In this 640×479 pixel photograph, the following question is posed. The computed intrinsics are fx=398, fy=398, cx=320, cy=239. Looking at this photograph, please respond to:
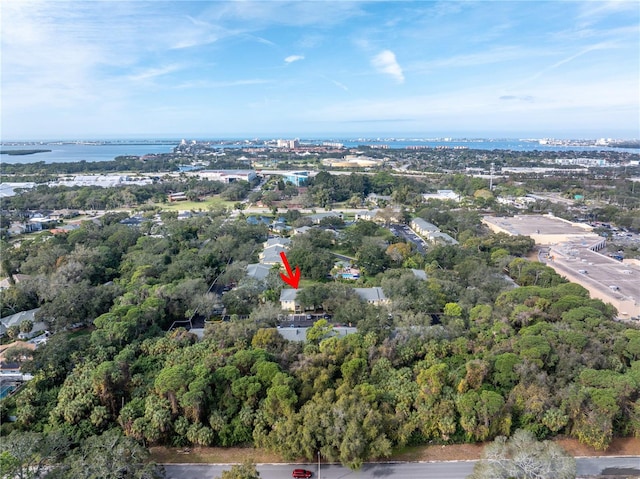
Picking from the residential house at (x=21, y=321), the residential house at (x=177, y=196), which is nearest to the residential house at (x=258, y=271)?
the residential house at (x=21, y=321)

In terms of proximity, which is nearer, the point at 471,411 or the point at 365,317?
the point at 471,411

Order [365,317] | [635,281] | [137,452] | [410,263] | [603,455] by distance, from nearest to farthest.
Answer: [137,452] → [603,455] → [365,317] → [635,281] → [410,263]

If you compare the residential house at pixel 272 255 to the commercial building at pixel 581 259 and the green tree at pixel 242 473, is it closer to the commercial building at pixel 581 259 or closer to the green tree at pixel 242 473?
the green tree at pixel 242 473

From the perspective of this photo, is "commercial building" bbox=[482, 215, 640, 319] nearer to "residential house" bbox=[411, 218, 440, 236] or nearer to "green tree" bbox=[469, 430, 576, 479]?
"residential house" bbox=[411, 218, 440, 236]

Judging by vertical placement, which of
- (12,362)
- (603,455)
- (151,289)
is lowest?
(603,455)

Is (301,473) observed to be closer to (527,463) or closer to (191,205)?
(527,463)

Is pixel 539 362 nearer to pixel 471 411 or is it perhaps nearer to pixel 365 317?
pixel 471 411

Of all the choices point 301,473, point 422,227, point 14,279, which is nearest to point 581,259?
point 422,227

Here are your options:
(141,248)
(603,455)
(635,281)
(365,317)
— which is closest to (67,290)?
(141,248)
